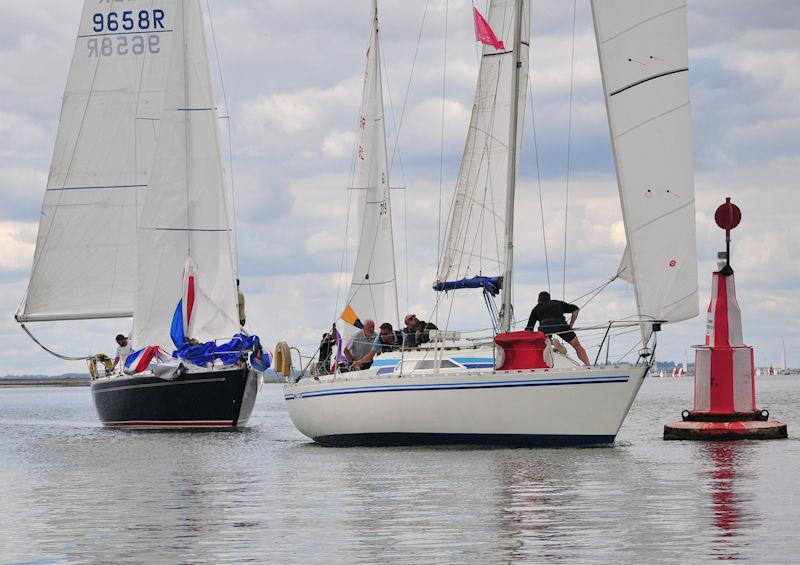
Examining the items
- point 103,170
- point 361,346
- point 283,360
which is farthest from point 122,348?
point 361,346

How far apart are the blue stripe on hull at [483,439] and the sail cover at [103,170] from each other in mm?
19466

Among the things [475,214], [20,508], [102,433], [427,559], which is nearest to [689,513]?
[427,559]

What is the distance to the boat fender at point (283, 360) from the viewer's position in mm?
29188

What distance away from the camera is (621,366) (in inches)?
Answer: 909

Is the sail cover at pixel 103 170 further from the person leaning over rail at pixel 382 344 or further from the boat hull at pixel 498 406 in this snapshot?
the boat hull at pixel 498 406

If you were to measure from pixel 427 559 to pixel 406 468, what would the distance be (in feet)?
30.6

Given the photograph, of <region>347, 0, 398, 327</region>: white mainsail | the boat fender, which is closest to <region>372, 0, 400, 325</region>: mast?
<region>347, 0, 398, 327</region>: white mainsail

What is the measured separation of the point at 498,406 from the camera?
2356cm

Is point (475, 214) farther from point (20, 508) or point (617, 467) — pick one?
point (20, 508)

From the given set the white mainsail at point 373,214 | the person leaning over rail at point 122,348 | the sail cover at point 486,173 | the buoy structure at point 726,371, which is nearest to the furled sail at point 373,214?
the white mainsail at point 373,214

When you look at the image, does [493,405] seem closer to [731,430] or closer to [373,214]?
[731,430]

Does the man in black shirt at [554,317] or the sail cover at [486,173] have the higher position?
the sail cover at [486,173]

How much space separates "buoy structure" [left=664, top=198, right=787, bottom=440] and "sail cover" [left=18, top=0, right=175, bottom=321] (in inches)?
906

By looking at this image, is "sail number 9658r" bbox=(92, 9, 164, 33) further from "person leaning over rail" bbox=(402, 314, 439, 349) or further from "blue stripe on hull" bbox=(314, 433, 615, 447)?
"blue stripe on hull" bbox=(314, 433, 615, 447)
